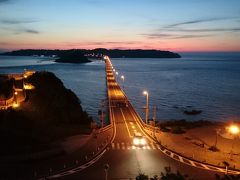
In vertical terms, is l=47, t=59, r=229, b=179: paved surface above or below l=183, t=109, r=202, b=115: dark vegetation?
above

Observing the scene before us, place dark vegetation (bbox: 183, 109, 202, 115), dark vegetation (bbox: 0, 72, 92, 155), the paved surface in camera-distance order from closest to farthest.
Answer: the paved surface, dark vegetation (bbox: 0, 72, 92, 155), dark vegetation (bbox: 183, 109, 202, 115)

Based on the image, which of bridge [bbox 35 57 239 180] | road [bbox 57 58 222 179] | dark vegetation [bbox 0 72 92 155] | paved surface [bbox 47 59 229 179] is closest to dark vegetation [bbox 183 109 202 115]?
dark vegetation [bbox 0 72 92 155]

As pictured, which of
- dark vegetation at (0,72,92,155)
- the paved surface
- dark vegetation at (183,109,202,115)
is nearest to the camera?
→ the paved surface

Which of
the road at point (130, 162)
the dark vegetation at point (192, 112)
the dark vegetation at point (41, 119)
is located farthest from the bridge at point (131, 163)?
the dark vegetation at point (192, 112)

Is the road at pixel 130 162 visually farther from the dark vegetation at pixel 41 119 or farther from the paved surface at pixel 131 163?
the dark vegetation at pixel 41 119

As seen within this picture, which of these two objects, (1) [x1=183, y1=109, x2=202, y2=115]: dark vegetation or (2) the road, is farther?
(1) [x1=183, y1=109, x2=202, y2=115]: dark vegetation

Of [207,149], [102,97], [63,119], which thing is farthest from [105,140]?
[102,97]

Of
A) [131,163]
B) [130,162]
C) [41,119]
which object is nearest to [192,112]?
[41,119]

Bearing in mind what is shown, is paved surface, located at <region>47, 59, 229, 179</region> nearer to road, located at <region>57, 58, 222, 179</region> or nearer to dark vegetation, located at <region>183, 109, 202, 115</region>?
road, located at <region>57, 58, 222, 179</region>

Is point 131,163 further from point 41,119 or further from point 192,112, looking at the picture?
point 192,112

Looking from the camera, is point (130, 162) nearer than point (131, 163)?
No
